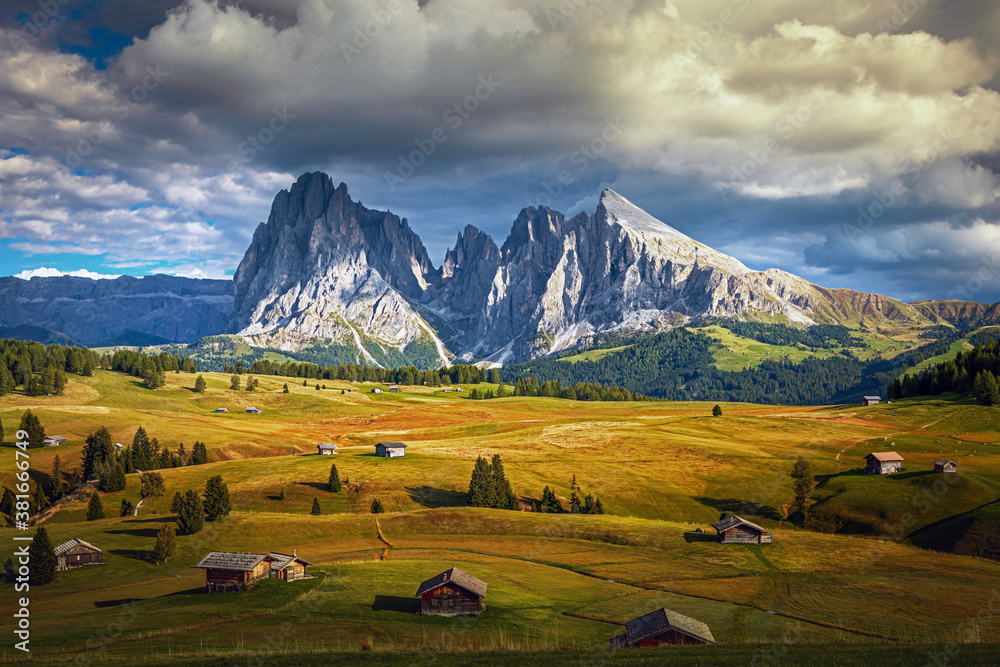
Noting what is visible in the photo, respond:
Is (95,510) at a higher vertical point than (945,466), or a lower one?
lower

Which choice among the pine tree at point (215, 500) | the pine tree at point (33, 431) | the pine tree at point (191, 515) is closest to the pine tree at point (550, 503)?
the pine tree at point (215, 500)

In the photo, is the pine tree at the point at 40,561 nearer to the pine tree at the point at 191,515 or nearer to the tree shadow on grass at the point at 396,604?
the pine tree at the point at 191,515

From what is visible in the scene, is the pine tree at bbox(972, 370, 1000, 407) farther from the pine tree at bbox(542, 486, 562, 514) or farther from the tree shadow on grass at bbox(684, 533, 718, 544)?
the pine tree at bbox(542, 486, 562, 514)

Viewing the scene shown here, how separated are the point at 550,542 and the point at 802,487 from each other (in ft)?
151

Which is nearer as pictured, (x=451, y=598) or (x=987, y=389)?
(x=451, y=598)

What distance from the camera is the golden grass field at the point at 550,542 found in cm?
4525

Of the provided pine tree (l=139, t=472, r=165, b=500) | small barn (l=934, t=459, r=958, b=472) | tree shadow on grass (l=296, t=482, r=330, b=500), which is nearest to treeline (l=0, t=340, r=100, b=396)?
pine tree (l=139, t=472, r=165, b=500)

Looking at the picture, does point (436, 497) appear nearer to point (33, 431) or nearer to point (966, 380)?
point (33, 431)

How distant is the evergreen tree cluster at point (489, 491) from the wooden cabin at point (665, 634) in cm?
5433

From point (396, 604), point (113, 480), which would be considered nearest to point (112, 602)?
point (396, 604)

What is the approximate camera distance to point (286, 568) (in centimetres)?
5891

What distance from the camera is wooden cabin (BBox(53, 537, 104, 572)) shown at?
6481 centimetres

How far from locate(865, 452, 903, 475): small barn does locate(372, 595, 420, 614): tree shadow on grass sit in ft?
291

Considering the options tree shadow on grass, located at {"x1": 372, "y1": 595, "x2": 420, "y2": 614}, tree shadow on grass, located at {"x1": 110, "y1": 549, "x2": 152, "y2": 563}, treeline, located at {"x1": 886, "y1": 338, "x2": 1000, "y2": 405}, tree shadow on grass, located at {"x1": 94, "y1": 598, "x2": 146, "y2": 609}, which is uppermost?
treeline, located at {"x1": 886, "y1": 338, "x2": 1000, "y2": 405}
